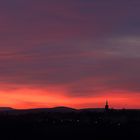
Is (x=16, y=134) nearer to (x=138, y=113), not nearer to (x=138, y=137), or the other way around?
(x=138, y=137)

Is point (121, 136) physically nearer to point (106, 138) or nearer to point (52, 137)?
point (106, 138)

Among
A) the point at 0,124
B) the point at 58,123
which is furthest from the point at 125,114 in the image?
the point at 0,124

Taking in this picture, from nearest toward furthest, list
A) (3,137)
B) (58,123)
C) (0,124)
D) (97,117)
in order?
(3,137) < (0,124) < (58,123) < (97,117)

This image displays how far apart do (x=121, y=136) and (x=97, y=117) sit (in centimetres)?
6874

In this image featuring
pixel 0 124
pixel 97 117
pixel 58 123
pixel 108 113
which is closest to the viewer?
pixel 0 124

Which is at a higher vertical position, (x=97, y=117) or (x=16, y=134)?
(x=97, y=117)

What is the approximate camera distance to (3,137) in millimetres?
76188

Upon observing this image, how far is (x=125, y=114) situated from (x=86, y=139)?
76132mm

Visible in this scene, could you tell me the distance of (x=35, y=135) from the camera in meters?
86.1

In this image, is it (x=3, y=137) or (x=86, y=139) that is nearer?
(x=3, y=137)

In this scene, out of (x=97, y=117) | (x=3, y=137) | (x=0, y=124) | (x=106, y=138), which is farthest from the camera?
(x=97, y=117)

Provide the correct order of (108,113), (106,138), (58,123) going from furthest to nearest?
(108,113) → (58,123) → (106,138)

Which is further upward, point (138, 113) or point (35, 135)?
point (138, 113)

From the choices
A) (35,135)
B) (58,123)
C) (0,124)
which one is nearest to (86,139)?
(35,135)
